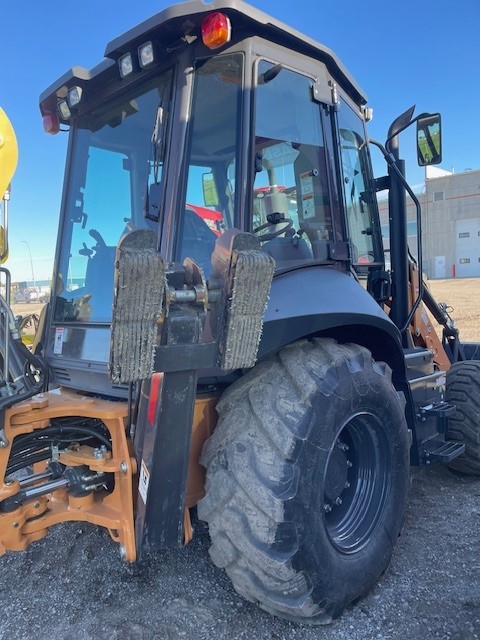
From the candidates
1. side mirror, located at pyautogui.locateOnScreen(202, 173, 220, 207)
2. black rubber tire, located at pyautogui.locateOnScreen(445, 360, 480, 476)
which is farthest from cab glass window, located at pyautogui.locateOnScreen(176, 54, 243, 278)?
black rubber tire, located at pyautogui.locateOnScreen(445, 360, 480, 476)

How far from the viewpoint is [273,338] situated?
83.3 inches

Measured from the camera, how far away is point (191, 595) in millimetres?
2463

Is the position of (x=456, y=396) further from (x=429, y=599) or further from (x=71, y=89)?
(x=71, y=89)

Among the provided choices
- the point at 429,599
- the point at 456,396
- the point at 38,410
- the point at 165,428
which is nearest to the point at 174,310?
the point at 165,428

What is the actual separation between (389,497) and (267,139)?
1.83 m

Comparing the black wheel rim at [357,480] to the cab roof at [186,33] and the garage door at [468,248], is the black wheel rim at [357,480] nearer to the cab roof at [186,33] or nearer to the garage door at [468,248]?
the cab roof at [186,33]

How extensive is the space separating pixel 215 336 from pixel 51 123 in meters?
1.90

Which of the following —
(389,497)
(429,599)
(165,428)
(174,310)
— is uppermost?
(174,310)

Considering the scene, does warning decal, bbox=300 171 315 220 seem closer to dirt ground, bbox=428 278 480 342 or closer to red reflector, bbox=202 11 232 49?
red reflector, bbox=202 11 232 49

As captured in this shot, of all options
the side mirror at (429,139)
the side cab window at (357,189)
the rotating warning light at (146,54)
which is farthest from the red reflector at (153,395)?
the side mirror at (429,139)

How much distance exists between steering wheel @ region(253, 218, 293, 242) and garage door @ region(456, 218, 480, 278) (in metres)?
44.7

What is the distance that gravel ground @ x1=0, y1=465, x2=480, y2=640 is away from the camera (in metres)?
2.21

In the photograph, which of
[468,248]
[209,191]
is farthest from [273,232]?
[468,248]

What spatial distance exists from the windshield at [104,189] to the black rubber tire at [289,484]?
33.9 inches
